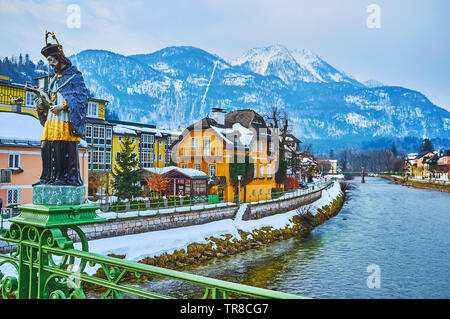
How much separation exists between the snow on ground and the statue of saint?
14.9m

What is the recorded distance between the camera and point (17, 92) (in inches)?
1709

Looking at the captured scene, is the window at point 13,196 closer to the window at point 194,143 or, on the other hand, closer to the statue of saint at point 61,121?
the window at point 194,143

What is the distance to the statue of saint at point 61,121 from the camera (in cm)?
503

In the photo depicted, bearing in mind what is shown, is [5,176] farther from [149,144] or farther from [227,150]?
[149,144]

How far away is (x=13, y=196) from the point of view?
27781 millimetres

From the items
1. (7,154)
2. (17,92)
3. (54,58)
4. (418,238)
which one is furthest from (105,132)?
(54,58)

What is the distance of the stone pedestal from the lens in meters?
4.72

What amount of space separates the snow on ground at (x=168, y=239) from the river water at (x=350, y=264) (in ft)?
8.81

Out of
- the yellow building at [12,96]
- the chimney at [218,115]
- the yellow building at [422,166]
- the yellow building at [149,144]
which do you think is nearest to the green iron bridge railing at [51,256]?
the yellow building at [12,96]

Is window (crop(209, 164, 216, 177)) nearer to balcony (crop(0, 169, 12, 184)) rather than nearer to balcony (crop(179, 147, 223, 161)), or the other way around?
balcony (crop(179, 147, 223, 161))

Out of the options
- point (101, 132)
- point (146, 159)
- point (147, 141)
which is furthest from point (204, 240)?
point (147, 141)

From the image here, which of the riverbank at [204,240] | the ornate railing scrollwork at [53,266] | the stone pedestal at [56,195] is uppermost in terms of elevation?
the stone pedestal at [56,195]

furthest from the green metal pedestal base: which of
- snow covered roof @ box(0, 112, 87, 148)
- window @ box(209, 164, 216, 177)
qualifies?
window @ box(209, 164, 216, 177)
